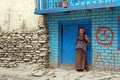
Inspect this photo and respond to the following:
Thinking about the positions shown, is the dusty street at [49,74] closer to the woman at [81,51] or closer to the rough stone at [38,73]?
the rough stone at [38,73]

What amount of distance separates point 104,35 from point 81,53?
37.4 inches

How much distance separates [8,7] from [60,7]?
2855 millimetres

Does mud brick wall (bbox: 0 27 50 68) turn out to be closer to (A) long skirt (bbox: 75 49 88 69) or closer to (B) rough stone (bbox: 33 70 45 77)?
(B) rough stone (bbox: 33 70 45 77)

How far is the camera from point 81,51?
10508 mm

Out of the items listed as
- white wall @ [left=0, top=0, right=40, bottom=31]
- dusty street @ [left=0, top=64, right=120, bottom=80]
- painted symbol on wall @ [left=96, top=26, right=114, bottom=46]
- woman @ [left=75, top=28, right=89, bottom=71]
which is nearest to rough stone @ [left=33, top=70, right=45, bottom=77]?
dusty street @ [left=0, top=64, right=120, bottom=80]

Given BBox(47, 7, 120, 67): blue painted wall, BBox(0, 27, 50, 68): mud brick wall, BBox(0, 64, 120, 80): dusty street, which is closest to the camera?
BBox(0, 64, 120, 80): dusty street

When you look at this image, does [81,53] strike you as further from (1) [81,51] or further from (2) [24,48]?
(2) [24,48]

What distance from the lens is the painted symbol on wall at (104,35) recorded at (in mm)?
10086

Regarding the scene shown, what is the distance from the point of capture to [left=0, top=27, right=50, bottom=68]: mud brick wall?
11.5 m

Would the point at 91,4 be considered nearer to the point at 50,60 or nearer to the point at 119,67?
the point at 119,67

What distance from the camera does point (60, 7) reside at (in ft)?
34.7

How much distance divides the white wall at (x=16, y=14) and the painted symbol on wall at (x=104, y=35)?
2517mm

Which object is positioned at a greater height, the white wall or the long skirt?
the white wall

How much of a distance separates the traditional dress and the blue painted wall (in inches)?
11.5
